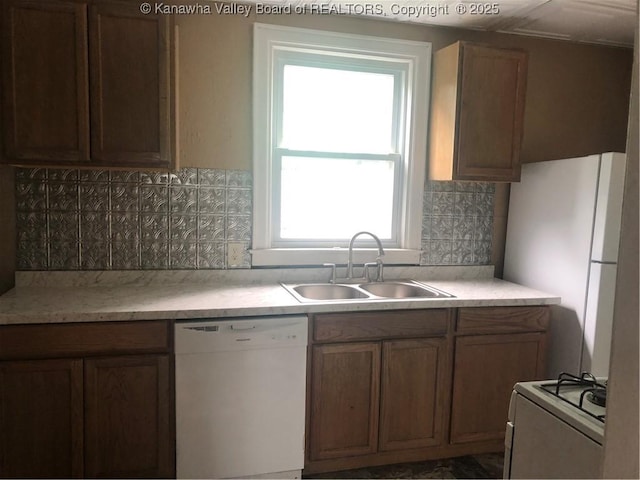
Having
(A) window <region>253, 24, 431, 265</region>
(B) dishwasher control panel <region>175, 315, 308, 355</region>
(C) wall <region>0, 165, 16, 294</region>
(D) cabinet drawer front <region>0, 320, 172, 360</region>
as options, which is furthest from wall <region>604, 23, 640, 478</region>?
(C) wall <region>0, 165, 16, 294</region>

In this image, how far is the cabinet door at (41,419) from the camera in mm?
1954

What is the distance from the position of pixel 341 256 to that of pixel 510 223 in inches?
45.9

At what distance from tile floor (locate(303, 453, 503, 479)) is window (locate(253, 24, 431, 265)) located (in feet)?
3.81

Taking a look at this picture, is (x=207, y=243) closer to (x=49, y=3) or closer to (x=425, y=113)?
(x=49, y=3)

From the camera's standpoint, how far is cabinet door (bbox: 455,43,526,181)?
2.68 m

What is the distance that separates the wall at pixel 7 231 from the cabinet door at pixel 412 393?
1.88 metres

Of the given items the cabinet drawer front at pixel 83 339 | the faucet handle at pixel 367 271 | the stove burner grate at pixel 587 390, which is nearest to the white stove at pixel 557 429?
the stove burner grate at pixel 587 390

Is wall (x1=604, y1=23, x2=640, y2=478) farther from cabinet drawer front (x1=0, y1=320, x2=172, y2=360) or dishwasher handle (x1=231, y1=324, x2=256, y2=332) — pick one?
cabinet drawer front (x1=0, y1=320, x2=172, y2=360)

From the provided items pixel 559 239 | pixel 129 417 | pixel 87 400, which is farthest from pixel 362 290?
pixel 87 400

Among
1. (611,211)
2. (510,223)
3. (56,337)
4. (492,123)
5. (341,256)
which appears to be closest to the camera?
(56,337)

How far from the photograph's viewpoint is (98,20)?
7.05 feet

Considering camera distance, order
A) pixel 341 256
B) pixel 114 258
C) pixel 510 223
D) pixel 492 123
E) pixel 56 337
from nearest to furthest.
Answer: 1. pixel 56 337
2. pixel 114 258
3. pixel 492 123
4. pixel 341 256
5. pixel 510 223

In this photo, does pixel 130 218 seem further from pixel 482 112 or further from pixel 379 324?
pixel 482 112

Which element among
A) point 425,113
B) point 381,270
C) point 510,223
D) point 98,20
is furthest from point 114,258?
point 510,223
